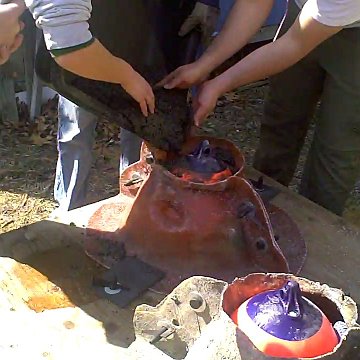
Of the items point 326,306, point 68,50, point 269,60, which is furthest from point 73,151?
point 326,306

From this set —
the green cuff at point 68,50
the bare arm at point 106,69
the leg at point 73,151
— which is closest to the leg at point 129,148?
the leg at point 73,151

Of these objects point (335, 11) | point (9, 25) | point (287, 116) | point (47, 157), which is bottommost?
point (47, 157)

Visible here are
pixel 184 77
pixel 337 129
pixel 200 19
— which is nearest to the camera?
pixel 184 77

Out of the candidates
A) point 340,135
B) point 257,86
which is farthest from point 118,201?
point 257,86

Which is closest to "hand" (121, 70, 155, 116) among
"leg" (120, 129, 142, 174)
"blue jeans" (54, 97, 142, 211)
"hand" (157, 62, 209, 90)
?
"hand" (157, 62, 209, 90)

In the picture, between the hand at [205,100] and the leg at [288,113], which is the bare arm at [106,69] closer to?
the hand at [205,100]

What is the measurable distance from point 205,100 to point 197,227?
366 mm

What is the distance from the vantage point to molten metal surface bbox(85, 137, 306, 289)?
1.52 metres

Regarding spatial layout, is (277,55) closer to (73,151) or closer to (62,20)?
(62,20)

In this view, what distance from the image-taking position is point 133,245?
159 centimetres

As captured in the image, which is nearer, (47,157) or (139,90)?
(139,90)

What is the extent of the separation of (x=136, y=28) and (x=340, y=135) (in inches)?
26.4

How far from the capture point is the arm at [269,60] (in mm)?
1673

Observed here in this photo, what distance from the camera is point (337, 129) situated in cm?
199
